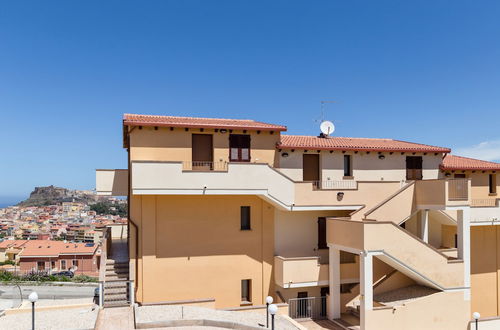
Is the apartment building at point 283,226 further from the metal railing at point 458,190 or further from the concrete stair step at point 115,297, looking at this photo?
the concrete stair step at point 115,297

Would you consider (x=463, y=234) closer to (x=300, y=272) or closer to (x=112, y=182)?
(x=300, y=272)

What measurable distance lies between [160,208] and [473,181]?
1837 cm

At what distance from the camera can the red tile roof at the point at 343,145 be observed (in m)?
18.1

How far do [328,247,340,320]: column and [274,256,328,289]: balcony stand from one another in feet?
1.07

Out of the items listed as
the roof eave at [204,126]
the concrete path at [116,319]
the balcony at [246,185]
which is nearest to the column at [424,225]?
the balcony at [246,185]

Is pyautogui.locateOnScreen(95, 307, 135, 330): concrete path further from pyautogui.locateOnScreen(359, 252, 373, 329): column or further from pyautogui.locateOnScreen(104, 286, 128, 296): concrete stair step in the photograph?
pyautogui.locateOnScreen(359, 252, 373, 329): column

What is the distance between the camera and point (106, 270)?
635 inches

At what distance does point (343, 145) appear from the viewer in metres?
18.8

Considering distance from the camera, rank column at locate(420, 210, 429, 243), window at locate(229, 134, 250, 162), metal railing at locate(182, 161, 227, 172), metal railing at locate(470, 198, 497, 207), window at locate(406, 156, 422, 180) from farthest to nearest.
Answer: metal railing at locate(470, 198, 497, 207)
window at locate(406, 156, 422, 180)
column at locate(420, 210, 429, 243)
window at locate(229, 134, 250, 162)
metal railing at locate(182, 161, 227, 172)

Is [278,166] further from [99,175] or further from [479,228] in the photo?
[479,228]

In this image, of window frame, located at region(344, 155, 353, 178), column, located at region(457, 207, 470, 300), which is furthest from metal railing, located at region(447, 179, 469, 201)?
window frame, located at region(344, 155, 353, 178)

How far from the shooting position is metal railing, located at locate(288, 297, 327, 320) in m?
16.9

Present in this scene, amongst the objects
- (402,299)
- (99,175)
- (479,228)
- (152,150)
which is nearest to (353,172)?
(402,299)

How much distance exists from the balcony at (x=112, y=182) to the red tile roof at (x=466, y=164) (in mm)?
17291
